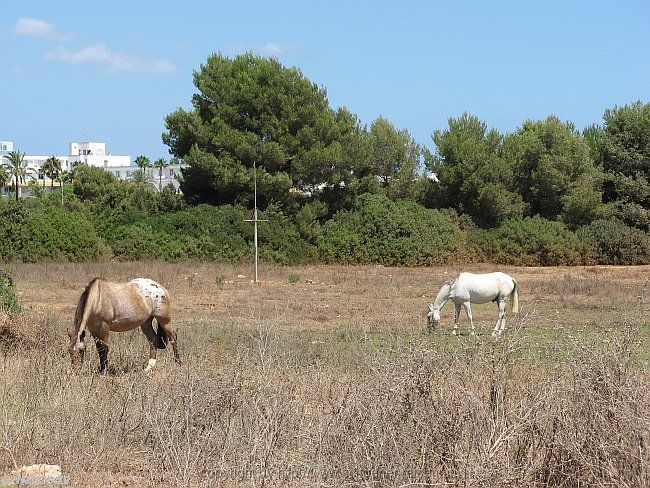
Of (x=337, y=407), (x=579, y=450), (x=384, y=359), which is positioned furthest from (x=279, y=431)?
(x=579, y=450)

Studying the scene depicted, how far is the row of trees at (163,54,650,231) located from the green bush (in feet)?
5.50

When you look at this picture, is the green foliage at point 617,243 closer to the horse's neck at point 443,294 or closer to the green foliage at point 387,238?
the green foliage at point 387,238

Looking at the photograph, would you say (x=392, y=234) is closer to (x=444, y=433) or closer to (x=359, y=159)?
(x=359, y=159)

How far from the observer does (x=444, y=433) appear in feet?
22.6

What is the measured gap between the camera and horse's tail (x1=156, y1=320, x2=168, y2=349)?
43.3 ft

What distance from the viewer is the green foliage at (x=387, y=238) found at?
143ft

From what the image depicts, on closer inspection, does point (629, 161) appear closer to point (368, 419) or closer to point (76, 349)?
point (76, 349)

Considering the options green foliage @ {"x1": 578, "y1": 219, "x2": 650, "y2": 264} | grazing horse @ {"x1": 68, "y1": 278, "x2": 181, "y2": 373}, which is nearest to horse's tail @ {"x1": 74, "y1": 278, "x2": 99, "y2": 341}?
grazing horse @ {"x1": 68, "y1": 278, "x2": 181, "y2": 373}

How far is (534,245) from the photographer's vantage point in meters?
43.8

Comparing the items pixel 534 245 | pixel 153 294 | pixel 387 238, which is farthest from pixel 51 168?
pixel 153 294

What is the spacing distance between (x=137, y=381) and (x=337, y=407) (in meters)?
2.45

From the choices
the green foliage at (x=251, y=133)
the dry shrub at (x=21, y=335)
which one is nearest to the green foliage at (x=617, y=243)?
the green foliage at (x=251, y=133)

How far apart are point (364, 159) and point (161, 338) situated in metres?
33.3

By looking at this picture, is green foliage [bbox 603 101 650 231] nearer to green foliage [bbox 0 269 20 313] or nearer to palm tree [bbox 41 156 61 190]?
green foliage [bbox 0 269 20 313]
